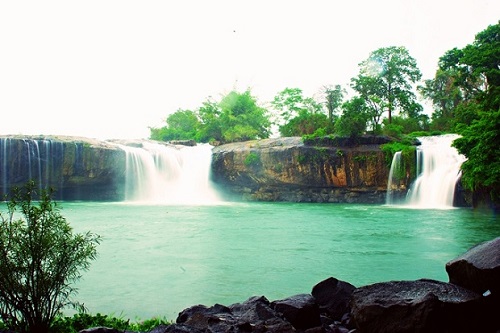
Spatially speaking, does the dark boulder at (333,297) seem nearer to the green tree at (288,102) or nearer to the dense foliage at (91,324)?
the dense foliage at (91,324)


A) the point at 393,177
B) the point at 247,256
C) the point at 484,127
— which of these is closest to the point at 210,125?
the point at 393,177

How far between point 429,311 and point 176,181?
2452 cm

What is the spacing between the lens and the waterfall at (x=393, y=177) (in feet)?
72.7

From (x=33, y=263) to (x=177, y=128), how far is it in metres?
46.9

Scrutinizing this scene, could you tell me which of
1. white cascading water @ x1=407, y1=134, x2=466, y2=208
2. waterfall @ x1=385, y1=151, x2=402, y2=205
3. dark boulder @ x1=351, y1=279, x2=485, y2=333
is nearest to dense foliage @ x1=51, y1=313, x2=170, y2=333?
dark boulder @ x1=351, y1=279, x2=485, y2=333

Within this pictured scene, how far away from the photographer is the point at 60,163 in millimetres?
23031

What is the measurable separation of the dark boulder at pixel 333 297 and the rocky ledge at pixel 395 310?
1 cm

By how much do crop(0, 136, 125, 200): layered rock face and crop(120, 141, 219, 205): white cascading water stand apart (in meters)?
0.83

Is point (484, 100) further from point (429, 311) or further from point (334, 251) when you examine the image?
point (429, 311)

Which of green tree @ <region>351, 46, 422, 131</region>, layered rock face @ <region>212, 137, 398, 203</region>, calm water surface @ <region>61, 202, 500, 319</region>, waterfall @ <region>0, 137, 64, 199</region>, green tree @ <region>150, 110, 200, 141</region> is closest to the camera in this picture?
calm water surface @ <region>61, 202, 500, 319</region>

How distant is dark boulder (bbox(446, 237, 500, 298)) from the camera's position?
10.1 ft

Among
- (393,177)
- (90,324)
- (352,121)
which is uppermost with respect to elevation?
(352,121)

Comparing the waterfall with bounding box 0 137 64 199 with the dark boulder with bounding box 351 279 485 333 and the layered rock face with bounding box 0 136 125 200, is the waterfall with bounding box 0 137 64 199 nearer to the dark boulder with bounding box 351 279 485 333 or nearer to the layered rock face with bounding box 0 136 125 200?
the layered rock face with bounding box 0 136 125 200

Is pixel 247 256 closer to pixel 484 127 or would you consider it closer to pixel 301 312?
pixel 301 312
